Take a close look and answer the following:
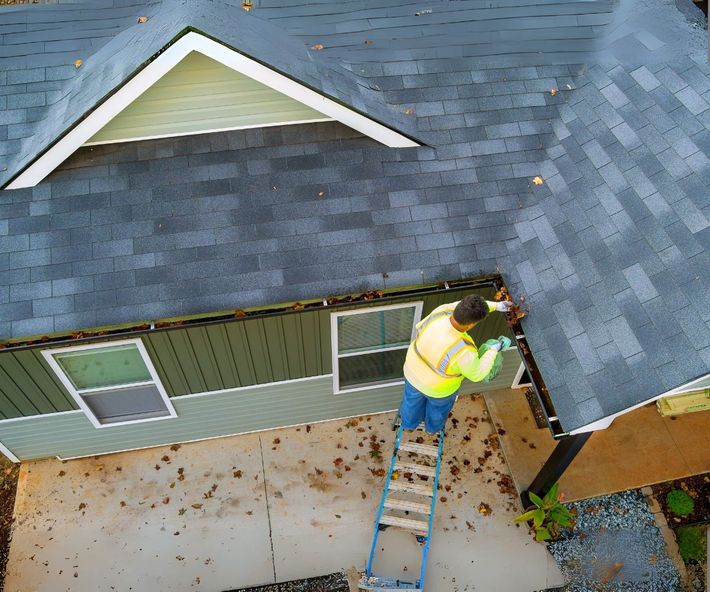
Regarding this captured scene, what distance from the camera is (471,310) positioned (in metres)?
5.61

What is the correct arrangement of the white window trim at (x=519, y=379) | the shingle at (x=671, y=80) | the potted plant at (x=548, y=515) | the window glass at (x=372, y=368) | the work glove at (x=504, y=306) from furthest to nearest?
the white window trim at (x=519, y=379), the window glass at (x=372, y=368), the potted plant at (x=548, y=515), the shingle at (x=671, y=80), the work glove at (x=504, y=306)

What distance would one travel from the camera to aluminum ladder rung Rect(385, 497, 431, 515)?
24.8ft

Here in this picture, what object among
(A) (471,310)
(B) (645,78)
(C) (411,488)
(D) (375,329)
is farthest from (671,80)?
(C) (411,488)

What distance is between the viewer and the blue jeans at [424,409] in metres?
6.91

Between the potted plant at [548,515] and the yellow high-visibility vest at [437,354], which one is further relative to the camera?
the potted plant at [548,515]

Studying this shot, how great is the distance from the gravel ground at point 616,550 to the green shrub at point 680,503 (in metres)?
0.32

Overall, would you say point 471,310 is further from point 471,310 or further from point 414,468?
point 414,468

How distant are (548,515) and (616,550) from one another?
3.25 feet

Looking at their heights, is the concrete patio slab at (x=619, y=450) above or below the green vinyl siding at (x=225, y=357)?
below

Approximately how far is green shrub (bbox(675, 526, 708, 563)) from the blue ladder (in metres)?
3.26

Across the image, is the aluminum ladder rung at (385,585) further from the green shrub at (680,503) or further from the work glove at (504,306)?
the green shrub at (680,503)

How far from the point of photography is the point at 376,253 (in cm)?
664

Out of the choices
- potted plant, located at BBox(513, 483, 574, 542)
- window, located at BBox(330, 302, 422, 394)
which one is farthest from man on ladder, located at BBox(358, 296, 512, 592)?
potted plant, located at BBox(513, 483, 574, 542)

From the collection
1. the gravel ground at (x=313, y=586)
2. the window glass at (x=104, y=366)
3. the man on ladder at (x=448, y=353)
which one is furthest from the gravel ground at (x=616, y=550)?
the window glass at (x=104, y=366)
